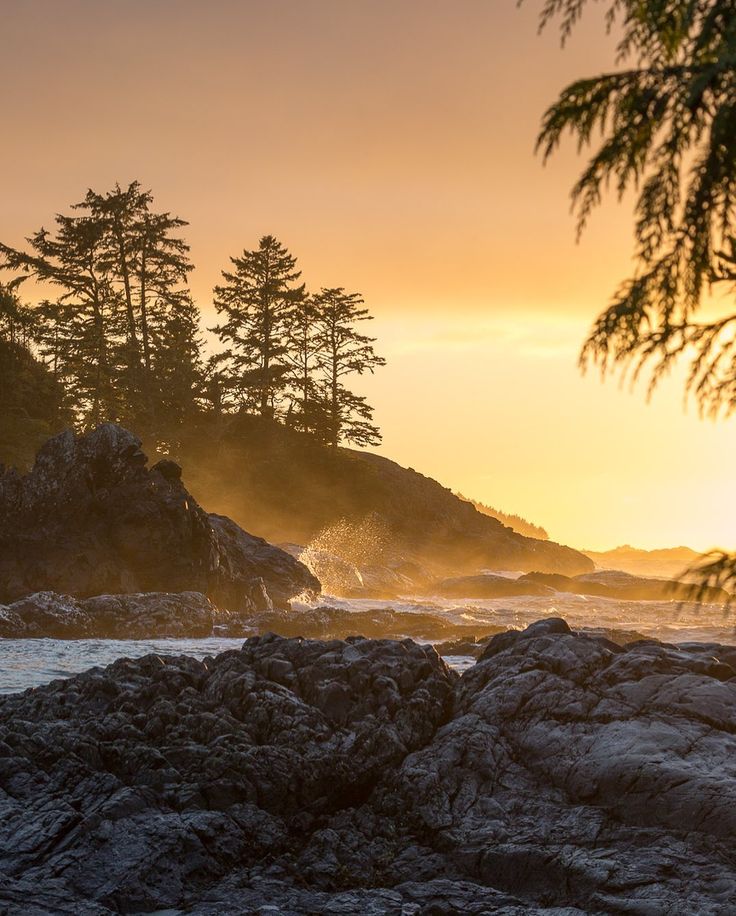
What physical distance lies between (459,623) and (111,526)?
13666 mm

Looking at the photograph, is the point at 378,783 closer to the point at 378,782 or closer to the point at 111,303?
the point at 378,782

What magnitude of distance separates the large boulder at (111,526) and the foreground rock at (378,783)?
18671 millimetres

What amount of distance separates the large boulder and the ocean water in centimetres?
439

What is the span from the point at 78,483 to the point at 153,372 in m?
29.0

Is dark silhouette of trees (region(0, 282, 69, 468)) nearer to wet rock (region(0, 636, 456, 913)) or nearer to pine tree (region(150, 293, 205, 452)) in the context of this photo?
pine tree (region(150, 293, 205, 452))

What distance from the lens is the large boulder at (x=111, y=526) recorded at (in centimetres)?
3112

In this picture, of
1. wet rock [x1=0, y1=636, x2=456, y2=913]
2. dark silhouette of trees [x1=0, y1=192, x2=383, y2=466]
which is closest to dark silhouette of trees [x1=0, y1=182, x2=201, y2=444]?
dark silhouette of trees [x1=0, y1=192, x2=383, y2=466]

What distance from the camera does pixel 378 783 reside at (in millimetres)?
11078

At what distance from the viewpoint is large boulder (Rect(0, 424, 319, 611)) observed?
3112cm

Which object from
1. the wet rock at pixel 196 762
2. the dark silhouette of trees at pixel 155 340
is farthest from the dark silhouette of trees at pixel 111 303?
the wet rock at pixel 196 762

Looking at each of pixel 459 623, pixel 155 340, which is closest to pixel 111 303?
pixel 155 340

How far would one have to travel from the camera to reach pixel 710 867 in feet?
28.2

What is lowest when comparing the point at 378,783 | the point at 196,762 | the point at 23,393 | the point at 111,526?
the point at 378,783

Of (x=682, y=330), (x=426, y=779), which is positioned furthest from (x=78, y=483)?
(x=682, y=330)
